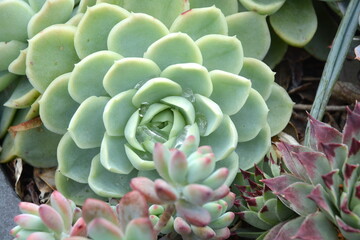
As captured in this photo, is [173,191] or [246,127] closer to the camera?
[173,191]

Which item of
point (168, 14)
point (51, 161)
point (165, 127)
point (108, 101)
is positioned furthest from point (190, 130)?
point (51, 161)

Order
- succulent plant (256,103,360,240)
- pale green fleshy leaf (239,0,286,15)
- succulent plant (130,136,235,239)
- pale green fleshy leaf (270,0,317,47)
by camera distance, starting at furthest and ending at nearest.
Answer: pale green fleshy leaf (270,0,317,47) < pale green fleshy leaf (239,0,286,15) < succulent plant (256,103,360,240) < succulent plant (130,136,235,239)

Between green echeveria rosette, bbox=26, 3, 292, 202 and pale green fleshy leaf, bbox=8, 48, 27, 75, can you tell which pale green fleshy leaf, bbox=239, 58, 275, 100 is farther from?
pale green fleshy leaf, bbox=8, 48, 27, 75

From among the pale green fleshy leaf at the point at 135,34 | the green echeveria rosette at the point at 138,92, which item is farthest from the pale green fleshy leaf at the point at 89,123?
the pale green fleshy leaf at the point at 135,34

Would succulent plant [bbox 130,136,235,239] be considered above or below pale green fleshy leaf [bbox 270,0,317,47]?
above

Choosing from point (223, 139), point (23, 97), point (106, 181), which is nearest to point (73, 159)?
point (106, 181)

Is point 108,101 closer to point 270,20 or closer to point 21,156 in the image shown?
point 21,156

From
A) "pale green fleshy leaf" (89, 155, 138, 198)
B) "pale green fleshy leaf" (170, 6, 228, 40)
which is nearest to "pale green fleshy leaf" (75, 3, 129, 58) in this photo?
"pale green fleshy leaf" (170, 6, 228, 40)
